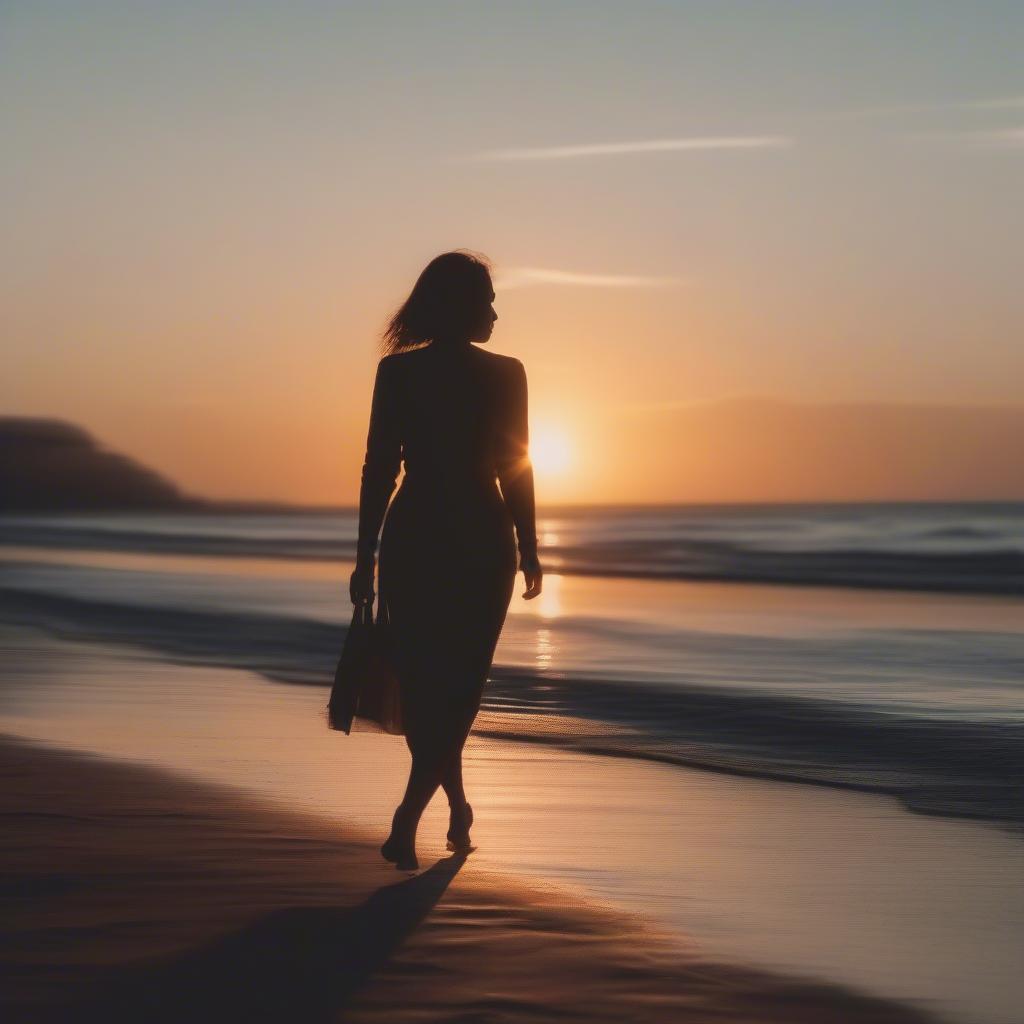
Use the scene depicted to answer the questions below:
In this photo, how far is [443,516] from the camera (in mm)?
5051

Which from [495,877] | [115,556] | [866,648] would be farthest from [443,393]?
[115,556]

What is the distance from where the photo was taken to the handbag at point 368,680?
5.17m

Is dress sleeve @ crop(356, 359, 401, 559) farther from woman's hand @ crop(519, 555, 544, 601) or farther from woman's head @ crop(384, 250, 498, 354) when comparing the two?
woman's hand @ crop(519, 555, 544, 601)

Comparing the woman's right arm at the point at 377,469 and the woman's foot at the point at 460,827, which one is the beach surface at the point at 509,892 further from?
the woman's right arm at the point at 377,469

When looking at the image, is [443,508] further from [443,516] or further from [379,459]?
[379,459]

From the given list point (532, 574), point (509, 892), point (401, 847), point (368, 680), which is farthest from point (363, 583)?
point (509, 892)

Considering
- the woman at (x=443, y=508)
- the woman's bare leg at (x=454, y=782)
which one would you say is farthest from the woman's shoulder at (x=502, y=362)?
the woman's bare leg at (x=454, y=782)

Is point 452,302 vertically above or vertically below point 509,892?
above

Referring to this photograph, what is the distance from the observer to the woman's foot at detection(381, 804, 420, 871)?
196 inches

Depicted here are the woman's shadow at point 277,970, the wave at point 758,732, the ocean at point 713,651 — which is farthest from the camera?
the ocean at point 713,651

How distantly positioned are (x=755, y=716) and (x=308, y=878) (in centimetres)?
461

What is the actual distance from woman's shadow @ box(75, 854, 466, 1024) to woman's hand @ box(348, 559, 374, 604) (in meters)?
1.04

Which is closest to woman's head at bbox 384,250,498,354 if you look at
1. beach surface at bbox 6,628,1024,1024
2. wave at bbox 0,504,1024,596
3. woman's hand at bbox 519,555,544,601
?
woman's hand at bbox 519,555,544,601

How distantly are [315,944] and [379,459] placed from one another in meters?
1.72
